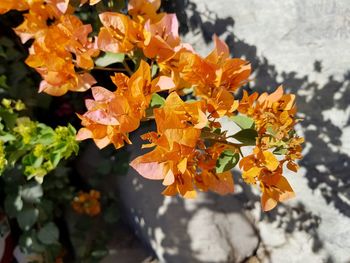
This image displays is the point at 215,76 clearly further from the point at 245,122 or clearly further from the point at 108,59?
the point at 108,59

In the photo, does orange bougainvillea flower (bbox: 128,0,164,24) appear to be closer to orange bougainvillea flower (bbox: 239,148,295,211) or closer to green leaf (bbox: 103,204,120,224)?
orange bougainvillea flower (bbox: 239,148,295,211)

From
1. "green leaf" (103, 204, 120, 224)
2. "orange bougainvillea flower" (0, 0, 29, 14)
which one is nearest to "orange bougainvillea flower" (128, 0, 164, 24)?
"orange bougainvillea flower" (0, 0, 29, 14)

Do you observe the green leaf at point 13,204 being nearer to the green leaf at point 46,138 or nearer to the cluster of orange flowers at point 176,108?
the green leaf at point 46,138

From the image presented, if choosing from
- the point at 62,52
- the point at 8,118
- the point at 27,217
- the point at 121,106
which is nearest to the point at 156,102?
the point at 121,106

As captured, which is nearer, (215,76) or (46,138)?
(215,76)

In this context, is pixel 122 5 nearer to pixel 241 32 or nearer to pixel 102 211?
pixel 241 32

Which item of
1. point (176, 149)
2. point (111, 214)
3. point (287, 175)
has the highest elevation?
point (176, 149)

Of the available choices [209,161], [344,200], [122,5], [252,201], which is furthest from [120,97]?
[252,201]
